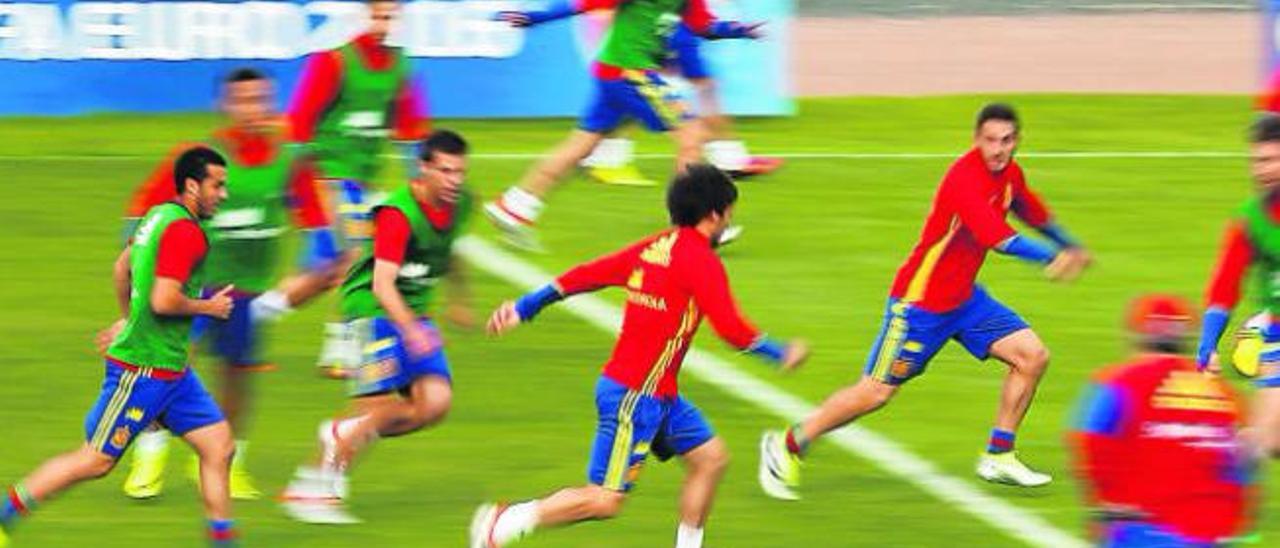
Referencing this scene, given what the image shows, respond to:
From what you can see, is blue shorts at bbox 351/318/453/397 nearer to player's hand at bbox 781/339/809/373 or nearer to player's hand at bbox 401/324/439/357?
player's hand at bbox 401/324/439/357

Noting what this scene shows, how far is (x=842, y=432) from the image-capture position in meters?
14.3

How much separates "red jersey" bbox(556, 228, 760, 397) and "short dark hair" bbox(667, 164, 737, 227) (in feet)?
0.20

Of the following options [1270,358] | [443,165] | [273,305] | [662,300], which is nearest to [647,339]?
[662,300]

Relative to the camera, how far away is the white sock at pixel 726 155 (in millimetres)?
18828

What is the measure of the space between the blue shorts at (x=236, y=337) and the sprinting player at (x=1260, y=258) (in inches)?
168

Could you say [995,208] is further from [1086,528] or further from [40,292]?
[40,292]

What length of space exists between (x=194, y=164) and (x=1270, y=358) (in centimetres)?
461

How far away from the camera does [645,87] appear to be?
683 inches

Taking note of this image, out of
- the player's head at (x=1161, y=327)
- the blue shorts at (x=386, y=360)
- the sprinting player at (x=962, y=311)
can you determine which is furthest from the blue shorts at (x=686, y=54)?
the player's head at (x=1161, y=327)

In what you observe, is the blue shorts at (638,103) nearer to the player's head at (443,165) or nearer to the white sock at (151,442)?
the white sock at (151,442)

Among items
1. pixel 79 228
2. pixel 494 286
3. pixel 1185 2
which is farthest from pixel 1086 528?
pixel 1185 2

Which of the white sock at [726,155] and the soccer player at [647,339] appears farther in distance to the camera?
the white sock at [726,155]

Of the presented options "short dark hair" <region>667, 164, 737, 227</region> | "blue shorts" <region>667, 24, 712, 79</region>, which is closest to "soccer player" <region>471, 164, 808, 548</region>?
"short dark hair" <region>667, 164, 737, 227</region>

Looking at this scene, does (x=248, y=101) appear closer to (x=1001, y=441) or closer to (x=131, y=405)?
(x=131, y=405)
